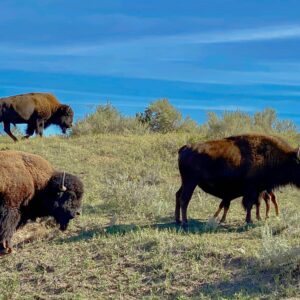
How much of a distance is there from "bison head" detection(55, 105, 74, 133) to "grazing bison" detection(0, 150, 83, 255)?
12814mm

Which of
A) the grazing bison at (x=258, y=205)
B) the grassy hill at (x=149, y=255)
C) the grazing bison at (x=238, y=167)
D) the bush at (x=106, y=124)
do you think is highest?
the bush at (x=106, y=124)

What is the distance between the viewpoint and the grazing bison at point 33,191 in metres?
10.8

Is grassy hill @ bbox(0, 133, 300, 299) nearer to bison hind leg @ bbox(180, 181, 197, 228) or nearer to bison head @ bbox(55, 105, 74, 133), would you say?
bison hind leg @ bbox(180, 181, 197, 228)

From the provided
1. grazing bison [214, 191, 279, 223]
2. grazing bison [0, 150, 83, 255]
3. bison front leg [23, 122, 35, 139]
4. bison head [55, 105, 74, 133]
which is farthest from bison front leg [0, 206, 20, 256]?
bison head [55, 105, 74, 133]

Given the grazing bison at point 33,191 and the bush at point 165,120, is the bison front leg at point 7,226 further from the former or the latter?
the bush at point 165,120

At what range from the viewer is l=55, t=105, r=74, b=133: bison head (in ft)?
80.1

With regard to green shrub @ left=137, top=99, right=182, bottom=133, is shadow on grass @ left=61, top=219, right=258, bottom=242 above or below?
below

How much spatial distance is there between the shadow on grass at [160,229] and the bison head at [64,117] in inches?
529

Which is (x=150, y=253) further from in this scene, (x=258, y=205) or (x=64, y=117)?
(x=64, y=117)

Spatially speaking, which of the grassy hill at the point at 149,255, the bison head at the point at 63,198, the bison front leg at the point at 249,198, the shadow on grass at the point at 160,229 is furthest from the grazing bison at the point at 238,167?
the bison head at the point at 63,198

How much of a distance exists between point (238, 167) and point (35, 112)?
43.5ft

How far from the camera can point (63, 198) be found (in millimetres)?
11406

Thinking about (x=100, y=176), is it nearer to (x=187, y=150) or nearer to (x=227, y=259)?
(x=187, y=150)

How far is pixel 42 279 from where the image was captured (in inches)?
356
